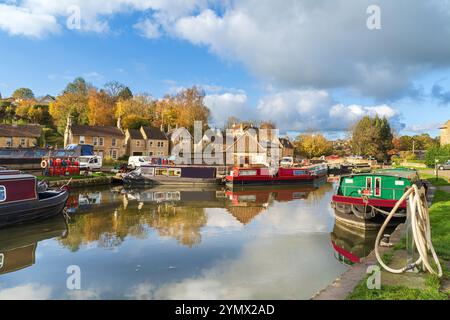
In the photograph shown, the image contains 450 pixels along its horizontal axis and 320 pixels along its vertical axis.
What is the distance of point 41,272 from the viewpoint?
10.2m

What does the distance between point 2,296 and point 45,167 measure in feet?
84.3

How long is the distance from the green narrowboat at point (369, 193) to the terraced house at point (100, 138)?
138 ft

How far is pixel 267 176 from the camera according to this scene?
37.1 meters

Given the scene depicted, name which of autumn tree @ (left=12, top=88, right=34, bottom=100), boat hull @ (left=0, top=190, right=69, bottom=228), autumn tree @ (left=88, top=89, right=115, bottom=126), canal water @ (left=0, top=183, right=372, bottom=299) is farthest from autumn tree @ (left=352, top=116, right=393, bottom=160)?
autumn tree @ (left=12, top=88, right=34, bottom=100)

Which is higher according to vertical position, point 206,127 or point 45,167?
point 206,127

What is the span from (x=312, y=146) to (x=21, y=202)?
66.6 metres

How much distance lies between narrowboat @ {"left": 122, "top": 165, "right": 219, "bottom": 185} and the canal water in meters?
13.0

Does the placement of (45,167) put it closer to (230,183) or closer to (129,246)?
(230,183)

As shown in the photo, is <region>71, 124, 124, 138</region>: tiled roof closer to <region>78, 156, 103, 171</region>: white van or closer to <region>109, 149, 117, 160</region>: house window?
<region>109, 149, 117, 160</region>: house window

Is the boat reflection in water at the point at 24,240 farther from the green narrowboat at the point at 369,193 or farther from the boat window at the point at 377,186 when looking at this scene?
the boat window at the point at 377,186

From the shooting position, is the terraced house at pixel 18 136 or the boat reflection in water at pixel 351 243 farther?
the terraced house at pixel 18 136

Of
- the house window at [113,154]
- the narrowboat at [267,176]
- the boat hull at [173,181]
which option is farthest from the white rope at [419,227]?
the house window at [113,154]

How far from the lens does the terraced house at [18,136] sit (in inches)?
1827
